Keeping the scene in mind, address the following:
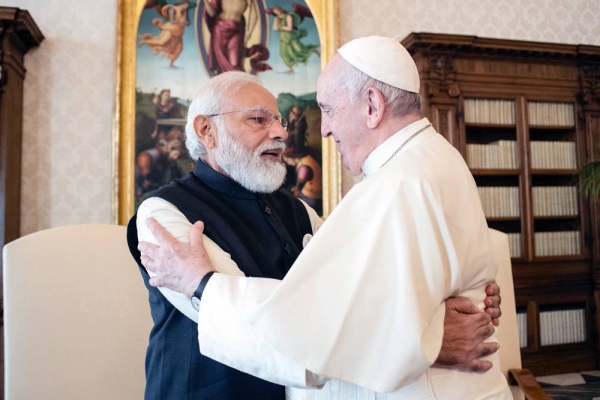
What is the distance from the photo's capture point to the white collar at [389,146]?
1540 mm

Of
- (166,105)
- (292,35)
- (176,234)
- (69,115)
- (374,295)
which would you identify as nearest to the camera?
(374,295)

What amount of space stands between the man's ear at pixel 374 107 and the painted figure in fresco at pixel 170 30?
378cm

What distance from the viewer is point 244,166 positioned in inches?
80.4

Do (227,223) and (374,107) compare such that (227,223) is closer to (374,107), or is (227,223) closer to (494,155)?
(374,107)

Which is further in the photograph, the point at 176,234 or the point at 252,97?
the point at 252,97

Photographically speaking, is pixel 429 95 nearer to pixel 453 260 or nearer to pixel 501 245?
pixel 501 245

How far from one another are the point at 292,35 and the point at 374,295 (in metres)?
4.40

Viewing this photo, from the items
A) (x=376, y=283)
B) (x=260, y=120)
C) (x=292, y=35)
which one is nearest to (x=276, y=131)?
(x=260, y=120)

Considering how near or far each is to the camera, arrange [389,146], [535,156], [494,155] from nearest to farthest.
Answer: [389,146]
[494,155]
[535,156]

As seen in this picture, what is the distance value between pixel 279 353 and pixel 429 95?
4.25 meters

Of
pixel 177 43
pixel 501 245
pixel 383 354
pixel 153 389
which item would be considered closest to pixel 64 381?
pixel 153 389

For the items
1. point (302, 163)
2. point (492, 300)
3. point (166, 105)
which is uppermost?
point (166, 105)

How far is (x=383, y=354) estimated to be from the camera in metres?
1.25

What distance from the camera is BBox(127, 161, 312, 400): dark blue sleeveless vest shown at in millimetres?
1701
